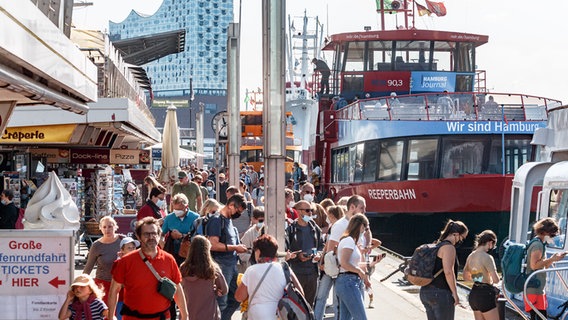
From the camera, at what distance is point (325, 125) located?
108 feet

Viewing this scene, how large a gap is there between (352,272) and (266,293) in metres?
2.11

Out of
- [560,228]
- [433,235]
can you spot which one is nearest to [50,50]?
[560,228]

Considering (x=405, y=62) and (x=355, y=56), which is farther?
(x=355, y=56)

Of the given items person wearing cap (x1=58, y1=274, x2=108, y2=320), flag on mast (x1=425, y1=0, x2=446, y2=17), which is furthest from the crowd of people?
flag on mast (x1=425, y1=0, x2=446, y2=17)

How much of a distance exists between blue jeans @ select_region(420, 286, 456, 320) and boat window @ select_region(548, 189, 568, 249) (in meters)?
3.15

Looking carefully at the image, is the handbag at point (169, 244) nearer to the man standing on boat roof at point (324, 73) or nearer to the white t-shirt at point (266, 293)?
the white t-shirt at point (266, 293)

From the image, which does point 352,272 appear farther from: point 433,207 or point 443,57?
point 443,57

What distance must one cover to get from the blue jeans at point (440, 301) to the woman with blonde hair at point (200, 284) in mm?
2066

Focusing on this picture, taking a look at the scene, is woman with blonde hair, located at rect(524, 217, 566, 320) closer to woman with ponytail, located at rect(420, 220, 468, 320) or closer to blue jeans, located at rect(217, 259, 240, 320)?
woman with ponytail, located at rect(420, 220, 468, 320)

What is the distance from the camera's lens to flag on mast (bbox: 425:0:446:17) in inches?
1631

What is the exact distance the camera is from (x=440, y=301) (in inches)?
422

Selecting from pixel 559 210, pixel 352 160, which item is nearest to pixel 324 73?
pixel 352 160

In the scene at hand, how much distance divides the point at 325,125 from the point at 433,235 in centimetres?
863

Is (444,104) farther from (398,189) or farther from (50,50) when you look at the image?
(50,50)
